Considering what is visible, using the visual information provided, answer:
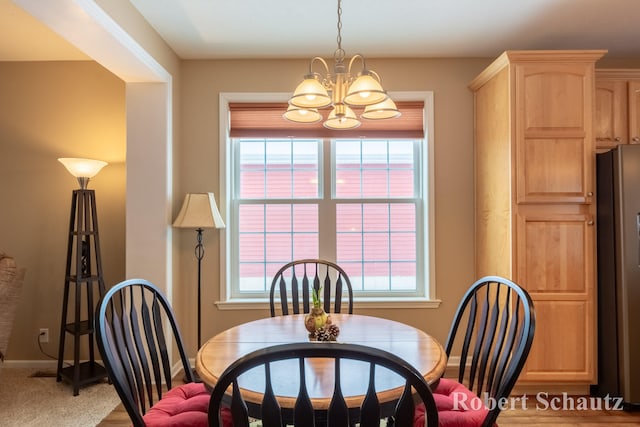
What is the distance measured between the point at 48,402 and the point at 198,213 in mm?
1559

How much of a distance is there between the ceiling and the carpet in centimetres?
248

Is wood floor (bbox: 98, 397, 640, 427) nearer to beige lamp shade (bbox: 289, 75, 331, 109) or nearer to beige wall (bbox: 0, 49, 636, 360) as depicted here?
beige wall (bbox: 0, 49, 636, 360)

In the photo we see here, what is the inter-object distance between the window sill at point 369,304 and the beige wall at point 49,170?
90 centimetres

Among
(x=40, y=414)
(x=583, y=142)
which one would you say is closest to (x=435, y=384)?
(x=583, y=142)

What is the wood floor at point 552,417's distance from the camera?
2.23 meters

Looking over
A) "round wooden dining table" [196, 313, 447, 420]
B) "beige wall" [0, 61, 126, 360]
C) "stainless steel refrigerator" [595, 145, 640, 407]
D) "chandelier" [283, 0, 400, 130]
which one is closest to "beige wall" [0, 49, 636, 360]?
"beige wall" [0, 61, 126, 360]

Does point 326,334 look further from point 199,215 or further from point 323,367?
point 199,215

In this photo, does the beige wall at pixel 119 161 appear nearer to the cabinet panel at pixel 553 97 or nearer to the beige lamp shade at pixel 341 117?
the cabinet panel at pixel 553 97

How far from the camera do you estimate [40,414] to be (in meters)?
2.31

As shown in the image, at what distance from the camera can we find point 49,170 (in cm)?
302

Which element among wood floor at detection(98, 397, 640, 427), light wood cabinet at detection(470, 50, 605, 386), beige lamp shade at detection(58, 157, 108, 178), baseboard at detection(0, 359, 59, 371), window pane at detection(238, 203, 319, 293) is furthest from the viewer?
window pane at detection(238, 203, 319, 293)

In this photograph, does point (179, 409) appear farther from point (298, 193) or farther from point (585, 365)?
point (585, 365)

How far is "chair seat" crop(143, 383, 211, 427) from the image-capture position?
4.60ft

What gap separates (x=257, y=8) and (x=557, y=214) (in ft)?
7.71
